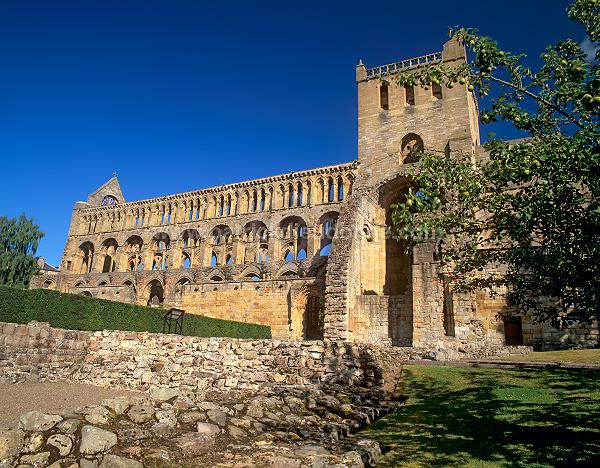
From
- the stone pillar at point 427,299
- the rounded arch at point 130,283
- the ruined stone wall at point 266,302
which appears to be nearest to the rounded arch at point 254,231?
the rounded arch at point 130,283

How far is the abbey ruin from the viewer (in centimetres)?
1830

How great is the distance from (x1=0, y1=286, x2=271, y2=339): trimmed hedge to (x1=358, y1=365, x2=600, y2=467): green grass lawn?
36.7ft

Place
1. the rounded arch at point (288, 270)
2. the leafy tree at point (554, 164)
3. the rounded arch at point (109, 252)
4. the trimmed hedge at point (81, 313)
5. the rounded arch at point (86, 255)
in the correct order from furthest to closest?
the rounded arch at point (86, 255)
the rounded arch at point (109, 252)
the rounded arch at point (288, 270)
the trimmed hedge at point (81, 313)
the leafy tree at point (554, 164)

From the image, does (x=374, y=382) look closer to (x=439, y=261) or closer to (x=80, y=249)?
(x=439, y=261)

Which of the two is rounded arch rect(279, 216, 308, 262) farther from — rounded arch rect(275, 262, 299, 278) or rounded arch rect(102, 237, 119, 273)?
rounded arch rect(102, 237, 119, 273)

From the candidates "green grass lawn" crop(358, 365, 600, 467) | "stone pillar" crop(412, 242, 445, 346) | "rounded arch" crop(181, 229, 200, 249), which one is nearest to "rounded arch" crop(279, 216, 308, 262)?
"rounded arch" crop(181, 229, 200, 249)

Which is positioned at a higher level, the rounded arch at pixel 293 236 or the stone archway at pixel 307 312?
the rounded arch at pixel 293 236

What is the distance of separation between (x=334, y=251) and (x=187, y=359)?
10.4 meters

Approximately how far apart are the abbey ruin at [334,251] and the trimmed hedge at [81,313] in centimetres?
616

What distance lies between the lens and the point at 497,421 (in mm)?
6250

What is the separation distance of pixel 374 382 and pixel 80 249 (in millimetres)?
48710

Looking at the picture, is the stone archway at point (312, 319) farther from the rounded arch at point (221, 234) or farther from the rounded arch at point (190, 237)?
the rounded arch at point (190, 237)

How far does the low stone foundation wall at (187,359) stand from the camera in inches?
405

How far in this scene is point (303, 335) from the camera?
24.2 meters
